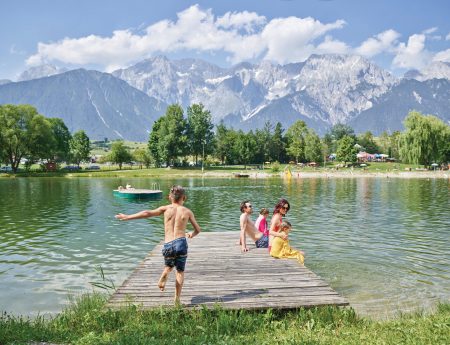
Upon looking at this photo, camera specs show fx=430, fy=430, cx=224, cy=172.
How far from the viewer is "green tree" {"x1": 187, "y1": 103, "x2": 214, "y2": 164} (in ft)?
479

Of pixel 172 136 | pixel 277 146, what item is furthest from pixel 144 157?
pixel 277 146

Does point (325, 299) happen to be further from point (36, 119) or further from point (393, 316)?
point (36, 119)

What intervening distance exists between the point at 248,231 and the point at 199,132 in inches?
5139

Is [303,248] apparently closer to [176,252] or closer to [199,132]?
[176,252]

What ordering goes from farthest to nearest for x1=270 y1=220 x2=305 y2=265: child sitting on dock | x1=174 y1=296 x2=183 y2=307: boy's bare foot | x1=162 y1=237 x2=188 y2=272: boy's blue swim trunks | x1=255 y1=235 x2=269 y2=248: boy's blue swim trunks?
x1=255 y1=235 x2=269 y2=248: boy's blue swim trunks, x1=270 y1=220 x2=305 y2=265: child sitting on dock, x1=162 y1=237 x2=188 y2=272: boy's blue swim trunks, x1=174 y1=296 x2=183 y2=307: boy's bare foot

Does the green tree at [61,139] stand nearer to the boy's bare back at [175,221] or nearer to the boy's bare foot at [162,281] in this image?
the boy's bare foot at [162,281]

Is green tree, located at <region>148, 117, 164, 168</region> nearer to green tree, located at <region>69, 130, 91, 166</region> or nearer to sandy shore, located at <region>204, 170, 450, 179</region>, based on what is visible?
green tree, located at <region>69, 130, 91, 166</region>

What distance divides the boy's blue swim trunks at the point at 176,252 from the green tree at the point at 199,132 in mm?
133481

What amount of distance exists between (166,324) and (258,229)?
9716 mm

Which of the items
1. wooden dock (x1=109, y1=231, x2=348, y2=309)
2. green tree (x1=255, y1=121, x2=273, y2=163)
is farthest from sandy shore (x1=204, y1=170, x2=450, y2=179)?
wooden dock (x1=109, y1=231, x2=348, y2=309)

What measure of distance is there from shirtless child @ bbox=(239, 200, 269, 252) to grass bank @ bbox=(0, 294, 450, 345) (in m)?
6.68

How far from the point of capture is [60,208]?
42.5 meters

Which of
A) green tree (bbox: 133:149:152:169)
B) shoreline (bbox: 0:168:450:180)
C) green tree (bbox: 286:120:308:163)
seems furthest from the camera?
green tree (bbox: 286:120:308:163)

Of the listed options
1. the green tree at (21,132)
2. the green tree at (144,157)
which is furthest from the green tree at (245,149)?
the green tree at (21,132)
